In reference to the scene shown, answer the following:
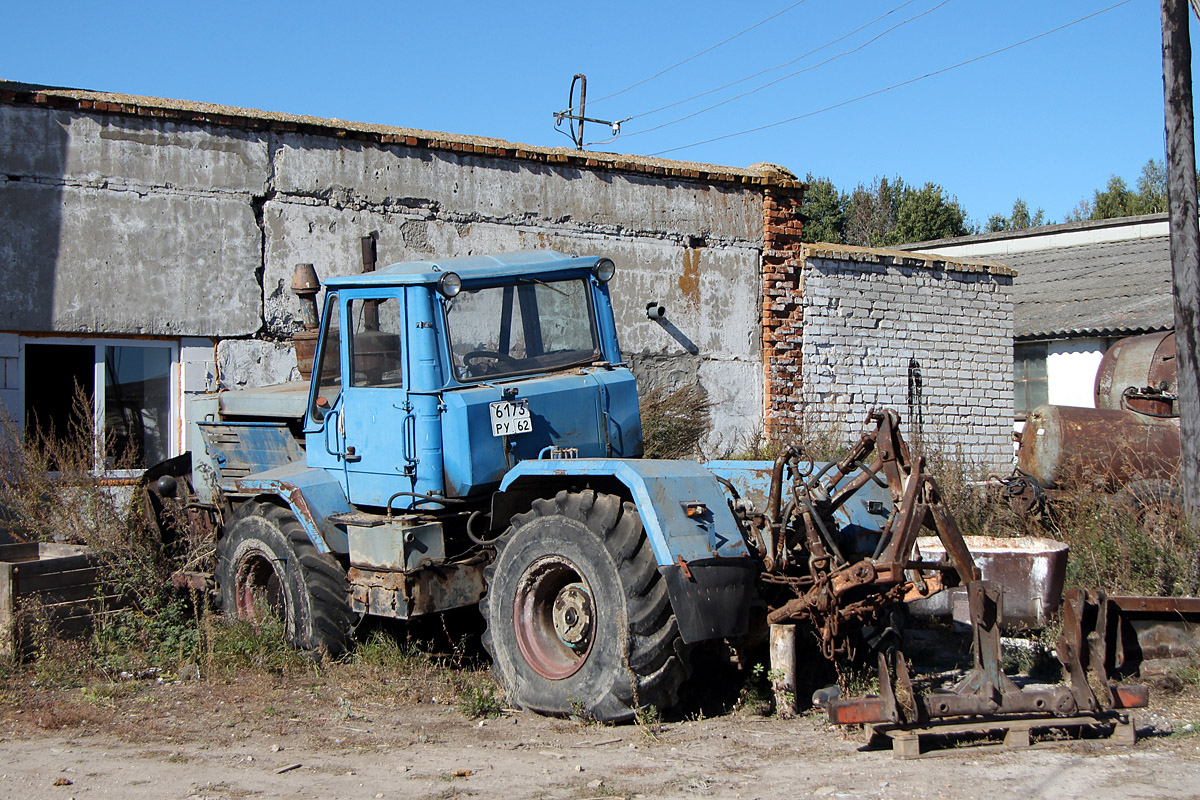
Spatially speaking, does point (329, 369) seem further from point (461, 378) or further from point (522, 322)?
point (522, 322)

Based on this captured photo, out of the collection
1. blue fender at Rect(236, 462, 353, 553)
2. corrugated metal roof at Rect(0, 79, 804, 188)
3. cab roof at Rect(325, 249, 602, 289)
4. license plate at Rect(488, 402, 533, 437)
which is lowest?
blue fender at Rect(236, 462, 353, 553)

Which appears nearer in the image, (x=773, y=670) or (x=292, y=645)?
(x=773, y=670)

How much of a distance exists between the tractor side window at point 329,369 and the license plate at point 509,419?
1.24m

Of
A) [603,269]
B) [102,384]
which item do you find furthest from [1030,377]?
[102,384]

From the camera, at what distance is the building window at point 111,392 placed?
9.46m

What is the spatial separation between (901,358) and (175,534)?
359 inches

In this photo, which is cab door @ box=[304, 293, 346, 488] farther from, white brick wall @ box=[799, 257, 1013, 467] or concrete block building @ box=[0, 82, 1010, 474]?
white brick wall @ box=[799, 257, 1013, 467]

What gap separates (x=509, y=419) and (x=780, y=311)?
7.59 m

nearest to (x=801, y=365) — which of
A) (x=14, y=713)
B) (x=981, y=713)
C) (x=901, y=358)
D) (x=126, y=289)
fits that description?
(x=901, y=358)

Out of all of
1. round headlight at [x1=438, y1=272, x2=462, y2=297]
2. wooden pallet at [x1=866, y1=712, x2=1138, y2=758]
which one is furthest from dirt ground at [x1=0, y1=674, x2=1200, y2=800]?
round headlight at [x1=438, y1=272, x2=462, y2=297]

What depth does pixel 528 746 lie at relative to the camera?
4930mm

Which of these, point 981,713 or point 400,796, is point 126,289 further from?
point 981,713

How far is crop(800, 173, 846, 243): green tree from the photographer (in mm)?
42125

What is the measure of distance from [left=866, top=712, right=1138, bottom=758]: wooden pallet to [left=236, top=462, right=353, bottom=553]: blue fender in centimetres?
340
